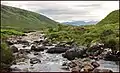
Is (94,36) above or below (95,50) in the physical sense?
above

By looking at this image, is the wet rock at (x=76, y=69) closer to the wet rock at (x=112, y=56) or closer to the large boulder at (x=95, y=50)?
the wet rock at (x=112, y=56)

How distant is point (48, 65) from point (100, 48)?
17756 mm

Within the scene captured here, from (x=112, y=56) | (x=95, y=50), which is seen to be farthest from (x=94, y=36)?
(x=112, y=56)

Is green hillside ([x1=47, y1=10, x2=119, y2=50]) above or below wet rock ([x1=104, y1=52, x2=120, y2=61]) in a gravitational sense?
above

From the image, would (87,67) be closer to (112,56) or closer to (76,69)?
(76,69)

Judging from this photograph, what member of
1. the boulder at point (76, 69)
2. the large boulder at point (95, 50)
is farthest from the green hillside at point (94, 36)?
the boulder at point (76, 69)

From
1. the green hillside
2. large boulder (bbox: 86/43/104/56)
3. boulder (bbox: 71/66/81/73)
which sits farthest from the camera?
large boulder (bbox: 86/43/104/56)

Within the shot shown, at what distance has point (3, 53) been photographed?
44.9m

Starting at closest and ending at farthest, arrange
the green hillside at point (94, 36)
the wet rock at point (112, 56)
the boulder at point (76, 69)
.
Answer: the boulder at point (76, 69) → the wet rock at point (112, 56) → the green hillside at point (94, 36)

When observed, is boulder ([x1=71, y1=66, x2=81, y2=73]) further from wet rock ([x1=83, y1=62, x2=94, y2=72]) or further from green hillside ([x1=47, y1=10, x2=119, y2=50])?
green hillside ([x1=47, y1=10, x2=119, y2=50])

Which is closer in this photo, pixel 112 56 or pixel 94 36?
pixel 112 56

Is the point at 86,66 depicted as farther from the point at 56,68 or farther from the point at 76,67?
the point at 56,68

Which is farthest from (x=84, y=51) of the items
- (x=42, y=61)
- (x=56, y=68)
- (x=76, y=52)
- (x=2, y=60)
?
(x=2, y=60)

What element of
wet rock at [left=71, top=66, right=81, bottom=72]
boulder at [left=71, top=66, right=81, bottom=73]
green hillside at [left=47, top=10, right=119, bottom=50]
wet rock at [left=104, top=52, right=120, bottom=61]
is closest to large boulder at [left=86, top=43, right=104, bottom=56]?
green hillside at [left=47, top=10, right=119, bottom=50]
